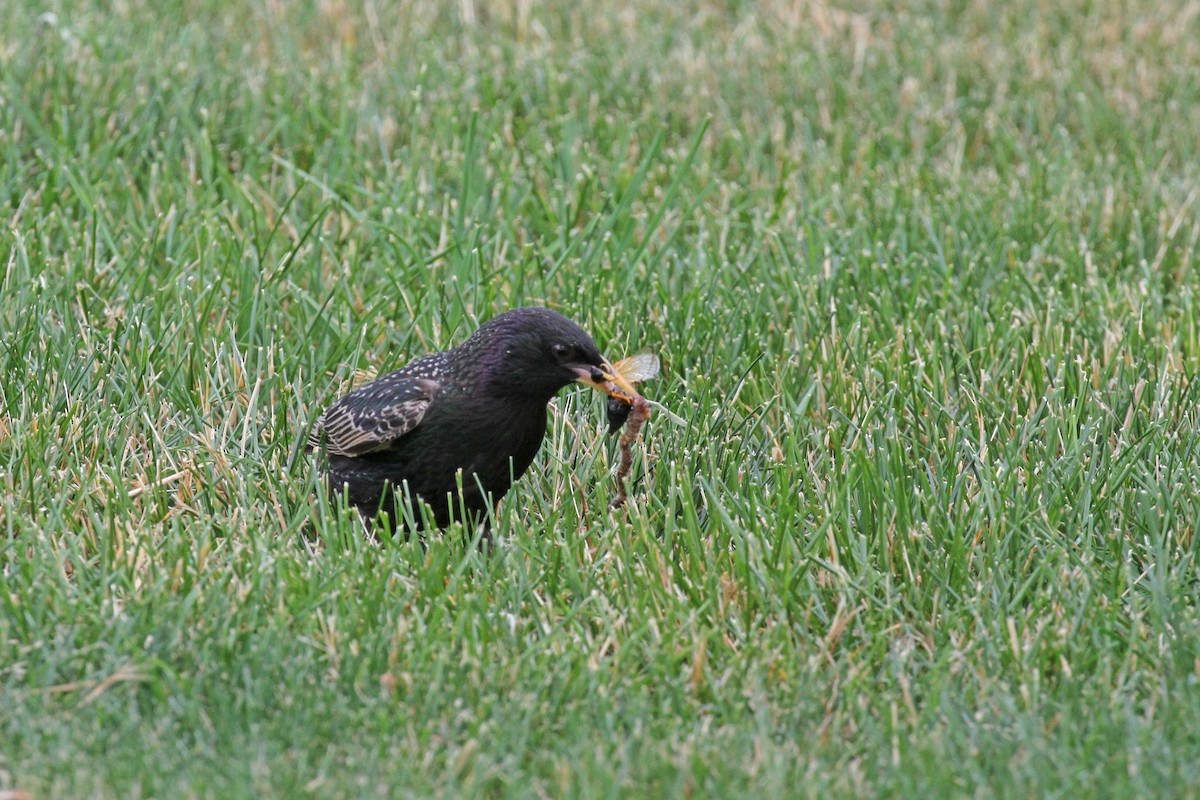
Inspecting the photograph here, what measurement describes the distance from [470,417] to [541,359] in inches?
9.7

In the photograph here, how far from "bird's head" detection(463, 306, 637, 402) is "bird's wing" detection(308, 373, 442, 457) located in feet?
0.69

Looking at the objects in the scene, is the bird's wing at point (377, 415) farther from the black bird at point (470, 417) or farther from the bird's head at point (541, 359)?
the bird's head at point (541, 359)

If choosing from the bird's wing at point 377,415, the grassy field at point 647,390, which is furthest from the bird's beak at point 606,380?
the bird's wing at point 377,415

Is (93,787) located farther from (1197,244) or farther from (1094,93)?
(1094,93)

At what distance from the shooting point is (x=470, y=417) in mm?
4492

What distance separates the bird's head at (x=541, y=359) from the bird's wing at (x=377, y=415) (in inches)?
8.3

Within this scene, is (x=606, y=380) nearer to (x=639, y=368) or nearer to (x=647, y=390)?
(x=639, y=368)

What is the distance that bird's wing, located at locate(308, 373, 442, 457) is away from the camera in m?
4.55

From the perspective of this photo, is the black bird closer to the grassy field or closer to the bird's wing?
the bird's wing

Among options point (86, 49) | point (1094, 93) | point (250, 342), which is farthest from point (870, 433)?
point (86, 49)

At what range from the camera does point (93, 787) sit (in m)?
3.19

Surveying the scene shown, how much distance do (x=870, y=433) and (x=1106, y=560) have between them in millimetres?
869

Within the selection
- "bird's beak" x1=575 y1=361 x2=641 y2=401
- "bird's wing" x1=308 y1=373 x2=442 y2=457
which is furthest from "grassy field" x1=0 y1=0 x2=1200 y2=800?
"bird's beak" x1=575 y1=361 x2=641 y2=401

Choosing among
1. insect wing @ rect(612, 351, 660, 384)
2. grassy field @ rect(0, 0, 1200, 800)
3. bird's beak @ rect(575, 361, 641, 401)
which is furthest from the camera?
insect wing @ rect(612, 351, 660, 384)
